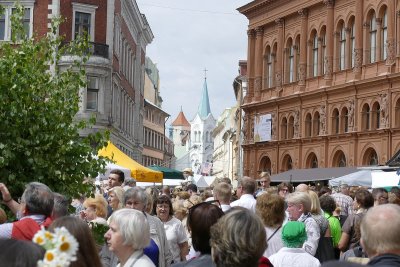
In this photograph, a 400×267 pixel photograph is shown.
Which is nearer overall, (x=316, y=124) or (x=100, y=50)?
(x=100, y=50)

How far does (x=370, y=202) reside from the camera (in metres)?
14.4

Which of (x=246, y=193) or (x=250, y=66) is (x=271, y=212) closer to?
(x=246, y=193)

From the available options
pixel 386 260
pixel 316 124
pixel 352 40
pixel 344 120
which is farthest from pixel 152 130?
pixel 386 260

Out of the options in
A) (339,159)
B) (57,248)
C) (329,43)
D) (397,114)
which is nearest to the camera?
(57,248)

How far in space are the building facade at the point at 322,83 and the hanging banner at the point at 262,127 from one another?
0.28 m

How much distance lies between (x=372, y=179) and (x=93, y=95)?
26.8 meters

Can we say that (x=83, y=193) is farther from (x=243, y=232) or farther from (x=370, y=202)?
(x=243, y=232)

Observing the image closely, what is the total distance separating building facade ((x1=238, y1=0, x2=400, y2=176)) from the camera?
5134cm

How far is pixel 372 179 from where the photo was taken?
28516mm

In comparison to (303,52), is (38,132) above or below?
below

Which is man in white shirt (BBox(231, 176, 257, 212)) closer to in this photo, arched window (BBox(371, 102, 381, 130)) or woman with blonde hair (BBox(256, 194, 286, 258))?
woman with blonde hair (BBox(256, 194, 286, 258))

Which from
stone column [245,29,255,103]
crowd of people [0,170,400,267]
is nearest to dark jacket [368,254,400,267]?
crowd of people [0,170,400,267]

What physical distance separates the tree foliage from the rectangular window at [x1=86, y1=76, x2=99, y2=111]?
124ft

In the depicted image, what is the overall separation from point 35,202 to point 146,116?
9338cm
